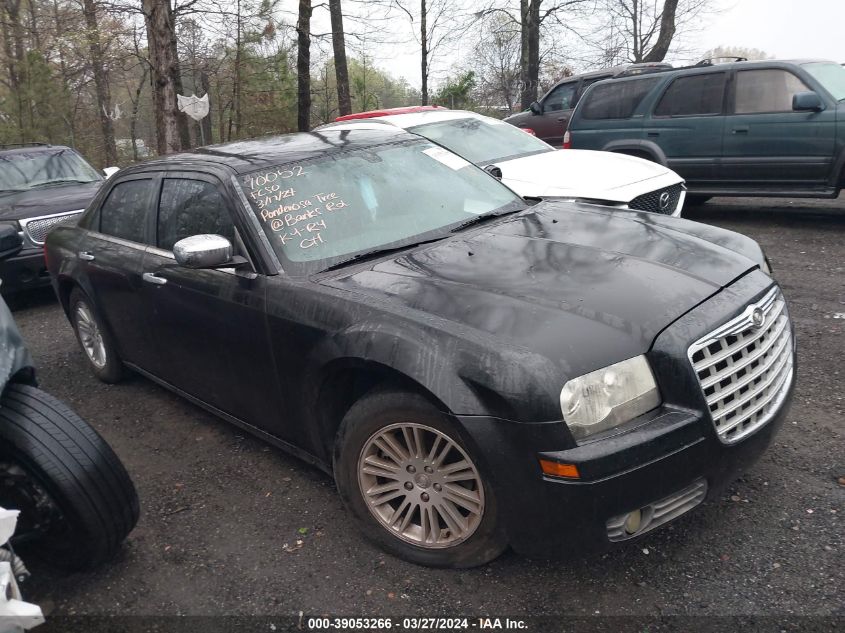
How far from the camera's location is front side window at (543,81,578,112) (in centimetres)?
1285

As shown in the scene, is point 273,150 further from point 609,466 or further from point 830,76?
point 830,76

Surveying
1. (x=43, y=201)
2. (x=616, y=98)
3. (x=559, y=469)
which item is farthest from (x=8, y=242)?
(x=616, y=98)

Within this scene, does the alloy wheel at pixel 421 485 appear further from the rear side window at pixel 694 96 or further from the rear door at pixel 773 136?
the rear side window at pixel 694 96

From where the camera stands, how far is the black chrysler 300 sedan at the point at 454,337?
91.2 inches

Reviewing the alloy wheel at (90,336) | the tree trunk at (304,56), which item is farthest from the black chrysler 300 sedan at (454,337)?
the tree trunk at (304,56)

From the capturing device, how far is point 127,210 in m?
4.30

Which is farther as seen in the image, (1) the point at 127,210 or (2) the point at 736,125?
(2) the point at 736,125

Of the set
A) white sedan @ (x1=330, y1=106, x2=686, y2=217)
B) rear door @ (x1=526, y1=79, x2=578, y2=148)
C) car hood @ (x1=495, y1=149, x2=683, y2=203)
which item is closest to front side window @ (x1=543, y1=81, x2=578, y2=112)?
rear door @ (x1=526, y1=79, x2=578, y2=148)

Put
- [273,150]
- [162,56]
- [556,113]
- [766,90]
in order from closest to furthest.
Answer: [273,150]
[766,90]
[162,56]
[556,113]

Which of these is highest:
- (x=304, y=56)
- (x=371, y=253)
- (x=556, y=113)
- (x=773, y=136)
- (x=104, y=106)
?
(x=304, y=56)

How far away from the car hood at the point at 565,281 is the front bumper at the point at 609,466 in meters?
0.17

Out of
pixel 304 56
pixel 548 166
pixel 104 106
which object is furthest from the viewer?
pixel 104 106

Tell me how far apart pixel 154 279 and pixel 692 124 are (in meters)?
7.08

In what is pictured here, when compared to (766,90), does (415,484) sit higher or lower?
lower
